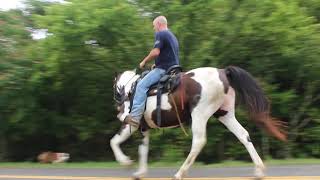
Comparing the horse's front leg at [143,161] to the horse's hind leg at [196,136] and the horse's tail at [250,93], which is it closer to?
the horse's hind leg at [196,136]

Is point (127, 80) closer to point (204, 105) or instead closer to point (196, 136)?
point (204, 105)

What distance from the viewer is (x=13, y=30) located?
16578 millimetres

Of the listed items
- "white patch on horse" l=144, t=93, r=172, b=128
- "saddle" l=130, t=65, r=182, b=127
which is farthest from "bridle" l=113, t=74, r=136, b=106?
"white patch on horse" l=144, t=93, r=172, b=128

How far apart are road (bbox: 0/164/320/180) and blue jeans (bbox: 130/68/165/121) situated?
1120mm

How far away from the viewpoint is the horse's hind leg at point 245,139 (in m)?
8.86

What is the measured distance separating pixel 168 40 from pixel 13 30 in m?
8.38

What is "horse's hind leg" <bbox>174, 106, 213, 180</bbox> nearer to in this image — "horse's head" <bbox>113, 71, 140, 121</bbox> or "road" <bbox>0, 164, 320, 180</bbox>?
"road" <bbox>0, 164, 320, 180</bbox>

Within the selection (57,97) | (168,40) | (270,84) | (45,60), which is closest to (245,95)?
(168,40)

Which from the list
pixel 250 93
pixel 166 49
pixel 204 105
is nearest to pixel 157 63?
pixel 166 49

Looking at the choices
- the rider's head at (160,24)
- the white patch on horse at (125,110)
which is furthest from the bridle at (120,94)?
the rider's head at (160,24)

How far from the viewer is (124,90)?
9.93 m

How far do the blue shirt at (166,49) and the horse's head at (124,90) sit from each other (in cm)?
63

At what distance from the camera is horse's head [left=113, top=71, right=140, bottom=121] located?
977 cm

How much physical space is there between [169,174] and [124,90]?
1641mm
